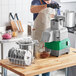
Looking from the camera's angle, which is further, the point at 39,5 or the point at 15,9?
the point at 15,9

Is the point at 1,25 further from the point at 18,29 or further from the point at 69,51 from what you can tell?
the point at 69,51

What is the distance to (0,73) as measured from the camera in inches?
180

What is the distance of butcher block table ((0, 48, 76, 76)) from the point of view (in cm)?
248

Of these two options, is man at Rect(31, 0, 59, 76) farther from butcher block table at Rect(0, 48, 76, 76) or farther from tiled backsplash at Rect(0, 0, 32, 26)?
tiled backsplash at Rect(0, 0, 32, 26)

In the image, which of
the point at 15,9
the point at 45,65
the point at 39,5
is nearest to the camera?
the point at 45,65

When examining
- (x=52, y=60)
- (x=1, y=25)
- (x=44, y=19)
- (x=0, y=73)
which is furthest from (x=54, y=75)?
(x=52, y=60)

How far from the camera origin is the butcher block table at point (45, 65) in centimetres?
248

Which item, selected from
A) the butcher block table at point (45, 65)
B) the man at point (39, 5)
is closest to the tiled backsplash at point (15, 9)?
the man at point (39, 5)

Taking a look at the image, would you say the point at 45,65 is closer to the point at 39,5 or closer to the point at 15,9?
the point at 39,5

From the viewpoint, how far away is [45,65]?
267 centimetres

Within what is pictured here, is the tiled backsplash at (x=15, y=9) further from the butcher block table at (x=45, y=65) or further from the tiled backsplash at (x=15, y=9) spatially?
the butcher block table at (x=45, y=65)

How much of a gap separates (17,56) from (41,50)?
42 cm

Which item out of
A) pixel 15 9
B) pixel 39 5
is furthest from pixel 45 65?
pixel 15 9

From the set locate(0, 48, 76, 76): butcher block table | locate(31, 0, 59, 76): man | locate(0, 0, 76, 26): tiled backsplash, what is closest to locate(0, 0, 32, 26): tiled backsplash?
locate(0, 0, 76, 26): tiled backsplash
